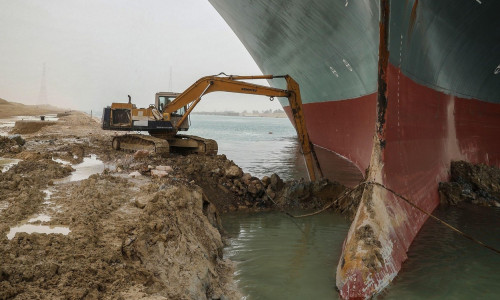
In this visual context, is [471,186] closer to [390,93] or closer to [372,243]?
[390,93]

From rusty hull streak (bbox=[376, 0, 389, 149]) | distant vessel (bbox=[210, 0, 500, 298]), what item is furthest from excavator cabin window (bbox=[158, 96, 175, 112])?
rusty hull streak (bbox=[376, 0, 389, 149])

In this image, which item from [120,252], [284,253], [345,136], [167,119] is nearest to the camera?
[120,252]

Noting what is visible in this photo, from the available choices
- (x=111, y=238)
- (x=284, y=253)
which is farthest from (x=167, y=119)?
(x=111, y=238)

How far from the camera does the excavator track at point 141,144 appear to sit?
29.9 ft

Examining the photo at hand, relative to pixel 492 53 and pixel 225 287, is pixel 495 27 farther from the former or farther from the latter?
pixel 225 287

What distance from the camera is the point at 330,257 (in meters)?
5.25

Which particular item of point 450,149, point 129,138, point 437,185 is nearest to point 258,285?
point 437,185

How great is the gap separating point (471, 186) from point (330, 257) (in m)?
5.48

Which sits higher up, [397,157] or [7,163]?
[397,157]

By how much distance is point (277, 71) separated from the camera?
16.4 metres

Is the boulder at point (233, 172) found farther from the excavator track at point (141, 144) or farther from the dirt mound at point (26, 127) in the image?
the dirt mound at point (26, 127)

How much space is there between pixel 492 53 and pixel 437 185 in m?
3.73

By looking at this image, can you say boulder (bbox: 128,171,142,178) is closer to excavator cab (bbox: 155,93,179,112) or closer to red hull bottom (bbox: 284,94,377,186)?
excavator cab (bbox: 155,93,179,112)

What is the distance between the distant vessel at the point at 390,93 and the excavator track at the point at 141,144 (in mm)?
4827
